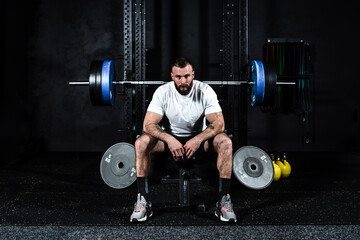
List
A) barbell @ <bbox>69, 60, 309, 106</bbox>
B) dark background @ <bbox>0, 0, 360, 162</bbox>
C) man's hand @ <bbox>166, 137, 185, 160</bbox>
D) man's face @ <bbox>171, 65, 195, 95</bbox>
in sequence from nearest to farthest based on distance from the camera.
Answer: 1. man's hand @ <bbox>166, 137, 185, 160</bbox>
2. man's face @ <bbox>171, 65, 195, 95</bbox>
3. barbell @ <bbox>69, 60, 309, 106</bbox>
4. dark background @ <bbox>0, 0, 360, 162</bbox>

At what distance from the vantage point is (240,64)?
2771 millimetres

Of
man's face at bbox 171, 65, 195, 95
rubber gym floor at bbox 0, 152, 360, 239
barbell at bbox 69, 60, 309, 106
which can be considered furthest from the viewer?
barbell at bbox 69, 60, 309, 106

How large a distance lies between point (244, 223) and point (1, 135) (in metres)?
2.78

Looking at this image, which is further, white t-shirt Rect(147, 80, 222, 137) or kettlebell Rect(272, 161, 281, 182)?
kettlebell Rect(272, 161, 281, 182)

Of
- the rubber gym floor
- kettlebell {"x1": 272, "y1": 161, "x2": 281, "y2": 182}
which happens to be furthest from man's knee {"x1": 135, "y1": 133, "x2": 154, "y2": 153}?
kettlebell {"x1": 272, "y1": 161, "x2": 281, "y2": 182}

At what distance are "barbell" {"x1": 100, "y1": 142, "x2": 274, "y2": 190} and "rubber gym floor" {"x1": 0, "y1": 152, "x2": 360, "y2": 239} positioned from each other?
82mm

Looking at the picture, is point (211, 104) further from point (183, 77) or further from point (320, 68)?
point (320, 68)

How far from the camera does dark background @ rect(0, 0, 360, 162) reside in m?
3.87

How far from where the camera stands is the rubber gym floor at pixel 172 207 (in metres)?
1.53

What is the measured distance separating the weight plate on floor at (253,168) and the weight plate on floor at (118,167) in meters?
0.81

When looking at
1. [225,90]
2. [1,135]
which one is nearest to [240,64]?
[225,90]

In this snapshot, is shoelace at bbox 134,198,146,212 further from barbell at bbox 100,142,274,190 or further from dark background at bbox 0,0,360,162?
dark background at bbox 0,0,360,162

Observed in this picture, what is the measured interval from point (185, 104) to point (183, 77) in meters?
0.19

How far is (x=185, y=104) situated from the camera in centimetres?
193
